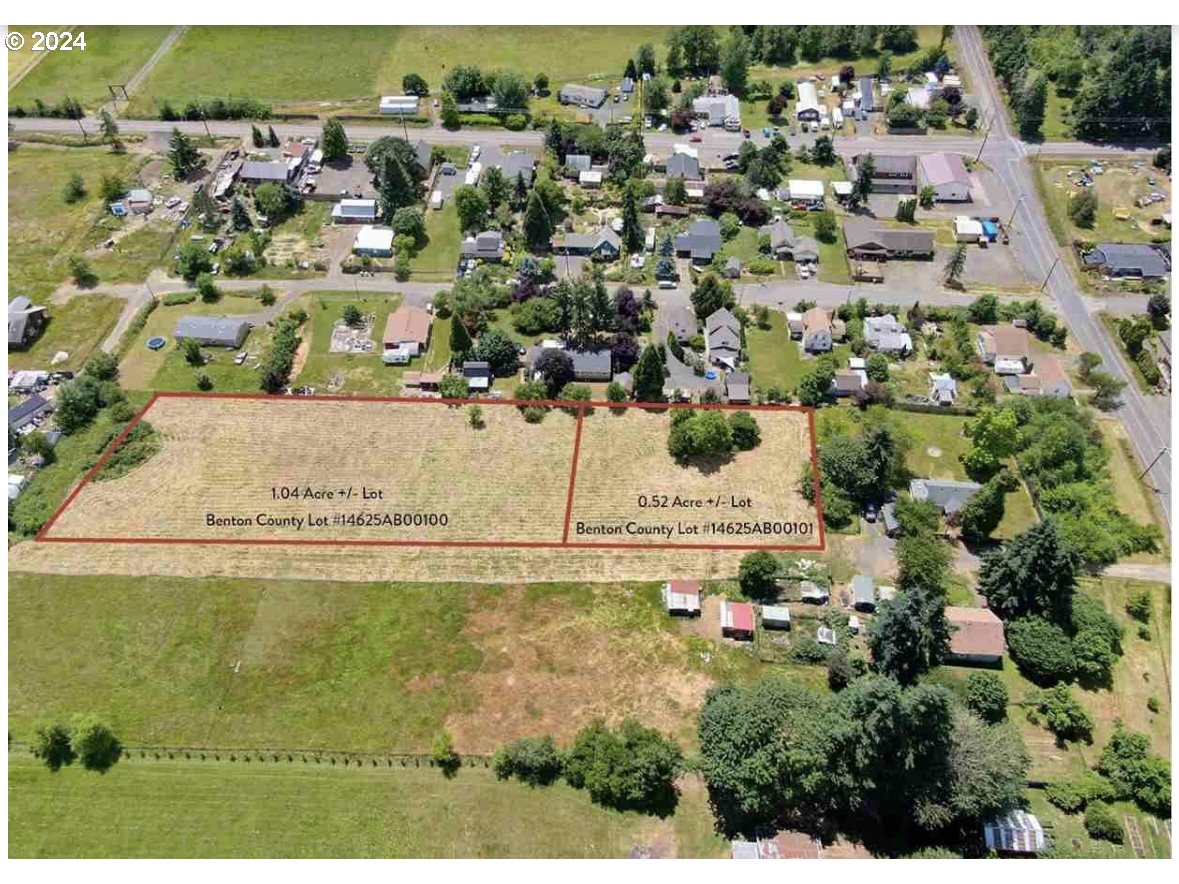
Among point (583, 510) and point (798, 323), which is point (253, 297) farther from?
point (798, 323)

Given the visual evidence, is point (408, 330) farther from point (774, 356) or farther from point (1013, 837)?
point (1013, 837)

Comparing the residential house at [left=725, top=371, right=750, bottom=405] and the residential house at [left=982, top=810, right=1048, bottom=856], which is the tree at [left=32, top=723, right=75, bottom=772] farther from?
the residential house at [left=982, top=810, right=1048, bottom=856]

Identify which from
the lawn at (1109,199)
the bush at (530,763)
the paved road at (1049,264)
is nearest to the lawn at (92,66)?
the bush at (530,763)

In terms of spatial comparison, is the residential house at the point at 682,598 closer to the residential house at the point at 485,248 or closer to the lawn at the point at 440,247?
the lawn at the point at 440,247

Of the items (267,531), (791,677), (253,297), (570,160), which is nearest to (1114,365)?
(791,677)

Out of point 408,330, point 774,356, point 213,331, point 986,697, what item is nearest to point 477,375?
point 408,330
